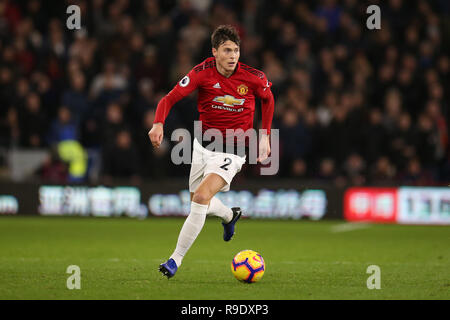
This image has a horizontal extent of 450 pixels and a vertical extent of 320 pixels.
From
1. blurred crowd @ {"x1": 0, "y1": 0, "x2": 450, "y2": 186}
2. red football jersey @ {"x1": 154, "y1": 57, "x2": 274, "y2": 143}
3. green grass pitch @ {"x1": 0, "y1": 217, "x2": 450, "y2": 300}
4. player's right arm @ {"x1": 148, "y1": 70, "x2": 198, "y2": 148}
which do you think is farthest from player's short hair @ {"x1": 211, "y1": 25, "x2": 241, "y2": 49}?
blurred crowd @ {"x1": 0, "y1": 0, "x2": 450, "y2": 186}

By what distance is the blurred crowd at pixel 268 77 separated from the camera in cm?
1507

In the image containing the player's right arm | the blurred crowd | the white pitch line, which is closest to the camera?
the player's right arm

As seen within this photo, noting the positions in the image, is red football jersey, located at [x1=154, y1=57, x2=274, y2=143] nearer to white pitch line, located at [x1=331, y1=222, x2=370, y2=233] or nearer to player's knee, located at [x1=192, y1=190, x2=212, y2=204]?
player's knee, located at [x1=192, y1=190, x2=212, y2=204]

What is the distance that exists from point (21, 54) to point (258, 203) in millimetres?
5744

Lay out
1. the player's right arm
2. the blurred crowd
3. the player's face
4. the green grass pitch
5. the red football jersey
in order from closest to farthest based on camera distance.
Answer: the green grass pitch < the player's right arm < the player's face < the red football jersey < the blurred crowd

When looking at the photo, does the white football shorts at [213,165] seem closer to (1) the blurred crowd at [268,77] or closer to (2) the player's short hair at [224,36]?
(2) the player's short hair at [224,36]

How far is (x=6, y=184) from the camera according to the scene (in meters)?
14.8

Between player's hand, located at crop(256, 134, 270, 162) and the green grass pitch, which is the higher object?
player's hand, located at crop(256, 134, 270, 162)

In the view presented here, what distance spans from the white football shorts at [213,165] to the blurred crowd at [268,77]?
7003mm

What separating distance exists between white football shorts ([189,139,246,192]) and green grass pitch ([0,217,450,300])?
93cm

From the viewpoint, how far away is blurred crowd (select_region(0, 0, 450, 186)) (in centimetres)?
1507

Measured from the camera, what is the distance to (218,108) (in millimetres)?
7707
